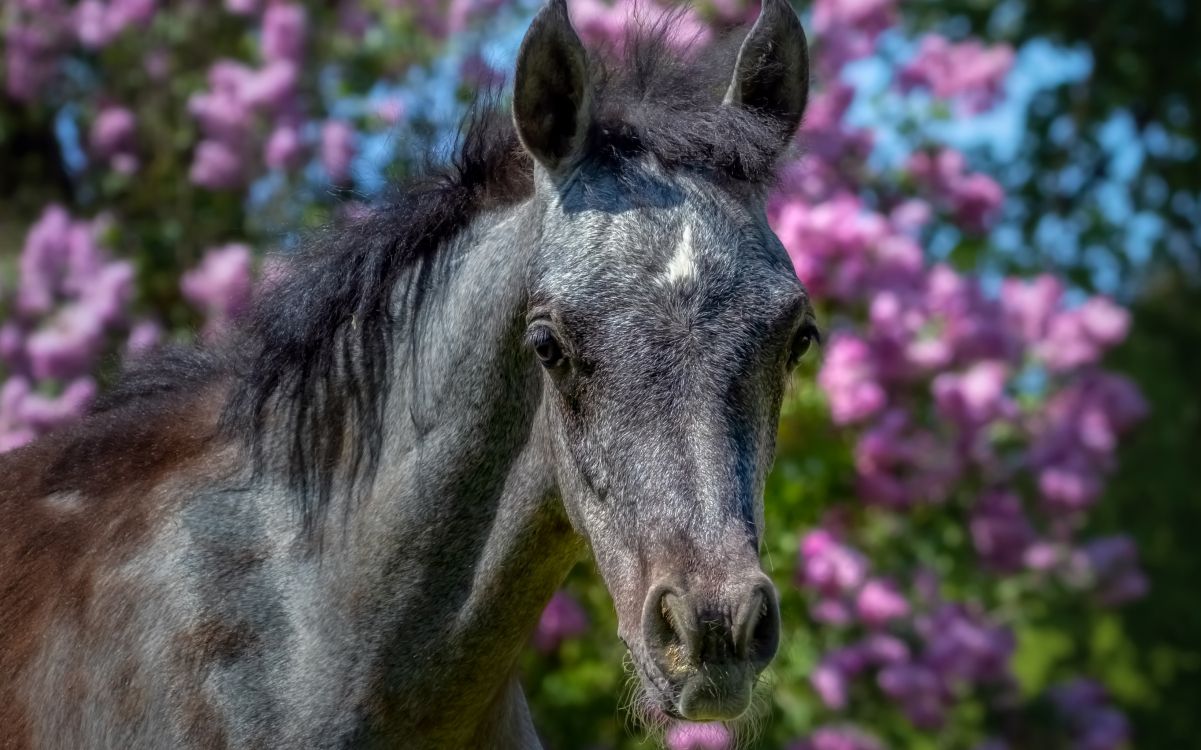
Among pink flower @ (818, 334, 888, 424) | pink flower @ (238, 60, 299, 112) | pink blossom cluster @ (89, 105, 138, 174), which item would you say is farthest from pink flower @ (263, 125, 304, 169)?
pink flower @ (818, 334, 888, 424)

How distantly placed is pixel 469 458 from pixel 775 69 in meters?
0.85

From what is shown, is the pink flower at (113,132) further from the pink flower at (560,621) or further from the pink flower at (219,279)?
the pink flower at (560,621)

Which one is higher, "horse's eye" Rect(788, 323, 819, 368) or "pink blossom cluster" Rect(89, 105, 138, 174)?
"horse's eye" Rect(788, 323, 819, 368)

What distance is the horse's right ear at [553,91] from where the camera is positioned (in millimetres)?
2377

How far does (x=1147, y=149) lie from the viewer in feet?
36.4

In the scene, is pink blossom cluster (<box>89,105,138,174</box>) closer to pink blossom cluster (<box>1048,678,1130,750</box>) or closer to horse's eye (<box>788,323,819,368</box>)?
horse's eye (<box>788,323,819,368</box>)

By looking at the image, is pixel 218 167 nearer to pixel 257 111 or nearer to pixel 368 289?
pixel 257 111

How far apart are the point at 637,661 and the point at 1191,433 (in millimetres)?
10234

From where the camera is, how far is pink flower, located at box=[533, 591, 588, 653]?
460cm

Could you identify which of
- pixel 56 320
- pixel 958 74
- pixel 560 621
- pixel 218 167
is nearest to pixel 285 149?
pixel 218 167

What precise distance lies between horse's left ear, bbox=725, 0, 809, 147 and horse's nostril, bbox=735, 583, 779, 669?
90cm

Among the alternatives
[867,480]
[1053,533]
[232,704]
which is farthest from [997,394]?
[232,704]

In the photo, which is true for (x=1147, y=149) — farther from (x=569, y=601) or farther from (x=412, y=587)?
Result: (x=412, y=587)

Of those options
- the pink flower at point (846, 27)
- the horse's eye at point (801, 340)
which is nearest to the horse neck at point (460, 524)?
the horse's eye at point (801, 340)
